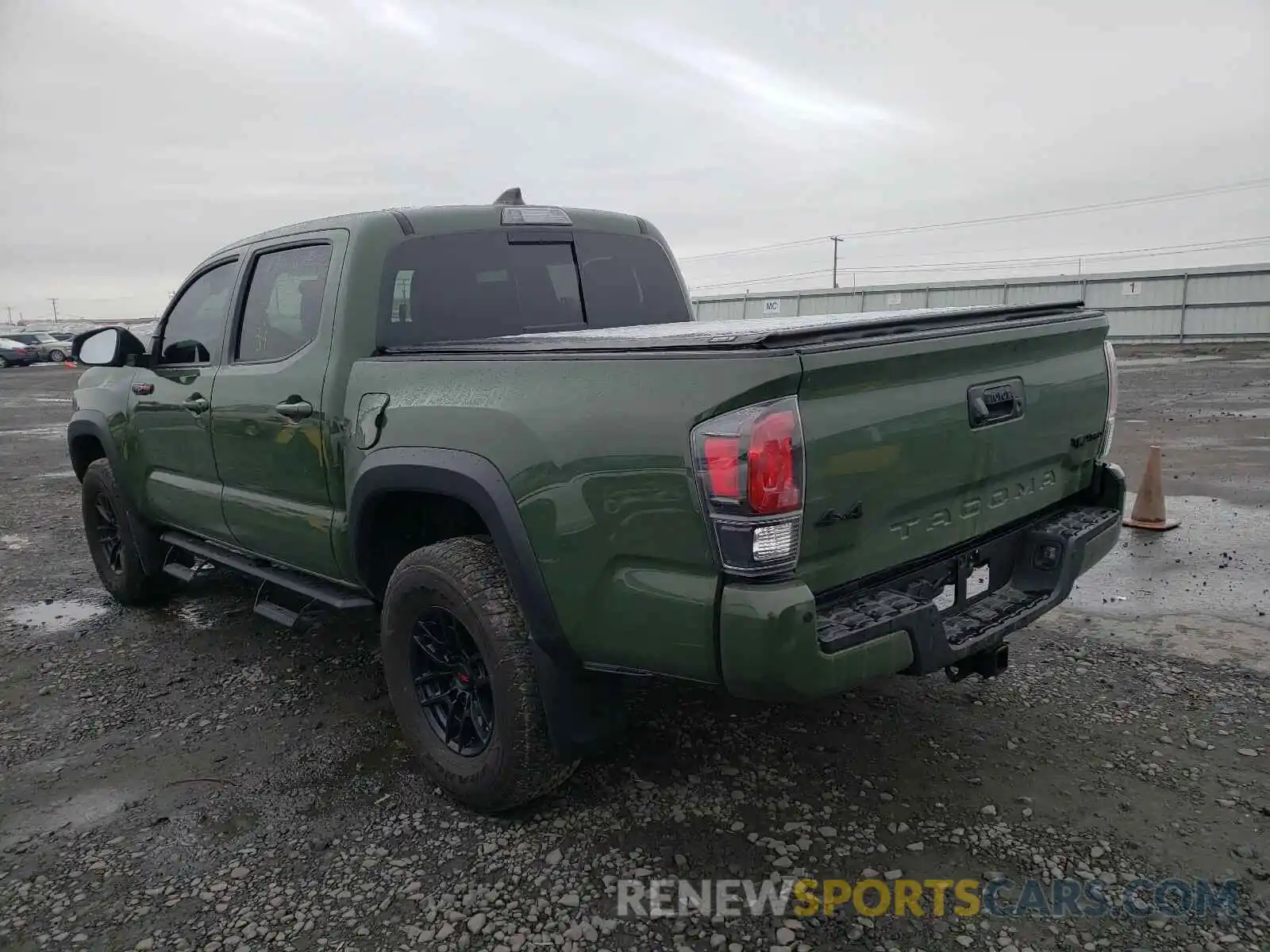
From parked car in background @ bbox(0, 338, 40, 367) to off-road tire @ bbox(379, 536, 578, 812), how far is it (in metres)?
45.5

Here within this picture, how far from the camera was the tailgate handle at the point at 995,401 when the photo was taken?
271 cm

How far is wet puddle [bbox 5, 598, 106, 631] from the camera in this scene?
5.18 metres

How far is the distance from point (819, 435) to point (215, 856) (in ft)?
7.47

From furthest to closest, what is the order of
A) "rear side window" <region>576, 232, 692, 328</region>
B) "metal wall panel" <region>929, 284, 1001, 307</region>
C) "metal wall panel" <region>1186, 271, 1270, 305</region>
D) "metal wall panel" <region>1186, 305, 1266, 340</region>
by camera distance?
"metal wall panel" <region>929, 284, 1001, 307</region> → "metal wall panel" <region>1186, 305, 1266, 340</region> → "metal wall panel" <region>1186, 271, 1270, 305</region> → "rear side window" <region>576, 232, 692, 328</region>

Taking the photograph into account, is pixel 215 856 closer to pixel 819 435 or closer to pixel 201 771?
pixel 201 771

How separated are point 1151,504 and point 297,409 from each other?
558 cm

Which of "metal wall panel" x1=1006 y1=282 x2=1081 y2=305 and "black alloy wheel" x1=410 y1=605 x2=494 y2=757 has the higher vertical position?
"metal wall panel" x1=1006 y1=282 x2=1081 y2=305

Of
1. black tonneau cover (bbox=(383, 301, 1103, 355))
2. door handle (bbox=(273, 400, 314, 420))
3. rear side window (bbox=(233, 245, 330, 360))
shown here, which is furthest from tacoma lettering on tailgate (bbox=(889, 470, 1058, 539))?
rear side window (bbox=(233, 245, 330, 360))

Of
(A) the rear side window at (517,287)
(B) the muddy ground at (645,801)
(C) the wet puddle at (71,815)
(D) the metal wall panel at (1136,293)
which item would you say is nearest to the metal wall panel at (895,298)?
(D) the metal wall panel at (1136,293)

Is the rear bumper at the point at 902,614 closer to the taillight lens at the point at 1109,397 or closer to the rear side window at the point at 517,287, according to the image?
the taillight lens at the point at 1109,397

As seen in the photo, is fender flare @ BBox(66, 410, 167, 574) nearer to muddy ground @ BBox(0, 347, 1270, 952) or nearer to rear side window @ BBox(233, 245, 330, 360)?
muddy ground @ BBox(0, 347, 1270, 952)

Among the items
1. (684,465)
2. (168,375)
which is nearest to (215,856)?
(684,465)

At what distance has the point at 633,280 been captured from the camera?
174 inches

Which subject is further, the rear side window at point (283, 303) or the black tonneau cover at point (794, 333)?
the rear side window at point (283, 303)
